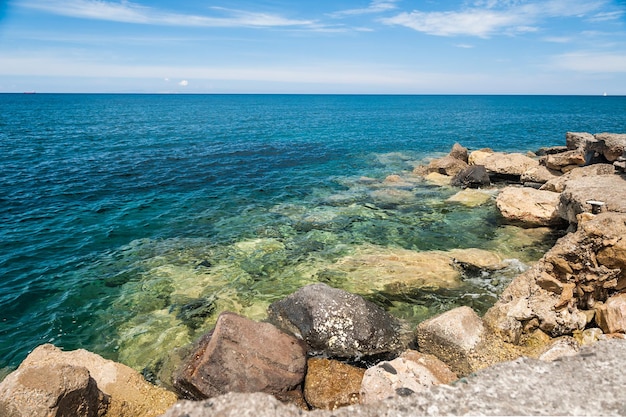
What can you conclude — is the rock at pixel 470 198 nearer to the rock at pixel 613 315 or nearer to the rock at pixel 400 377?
the rock at pixel 613 315

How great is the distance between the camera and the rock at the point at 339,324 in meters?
11.2

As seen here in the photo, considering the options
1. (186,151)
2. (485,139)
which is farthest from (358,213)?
(485,139)

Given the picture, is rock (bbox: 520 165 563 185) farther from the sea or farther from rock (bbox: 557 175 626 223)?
rock (bbox: 557 175 626 223)

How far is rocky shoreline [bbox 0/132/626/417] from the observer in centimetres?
584

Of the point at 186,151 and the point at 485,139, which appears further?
the point at 485,139

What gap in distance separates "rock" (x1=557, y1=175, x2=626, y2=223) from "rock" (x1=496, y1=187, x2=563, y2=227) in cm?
99

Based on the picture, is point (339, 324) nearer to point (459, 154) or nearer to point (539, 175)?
point (539, 175)

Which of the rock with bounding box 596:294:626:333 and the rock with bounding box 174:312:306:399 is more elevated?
the rock with bounding box 596:294:626:333

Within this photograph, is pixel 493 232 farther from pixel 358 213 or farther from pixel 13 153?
pixel 13 153

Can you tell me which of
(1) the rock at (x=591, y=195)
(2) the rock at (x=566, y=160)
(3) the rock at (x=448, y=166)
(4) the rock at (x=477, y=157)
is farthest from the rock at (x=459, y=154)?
(1) the rock at (x=591, y=195)

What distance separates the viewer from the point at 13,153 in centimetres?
4006

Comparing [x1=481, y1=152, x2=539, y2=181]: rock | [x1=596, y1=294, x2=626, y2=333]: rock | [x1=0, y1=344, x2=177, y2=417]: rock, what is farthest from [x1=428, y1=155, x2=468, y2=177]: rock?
[x1=0, y1=344, x2=177, y2=417]: rock

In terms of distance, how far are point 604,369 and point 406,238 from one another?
46.9 ft

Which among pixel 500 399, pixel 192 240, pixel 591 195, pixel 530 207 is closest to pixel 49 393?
pixel 500 399
